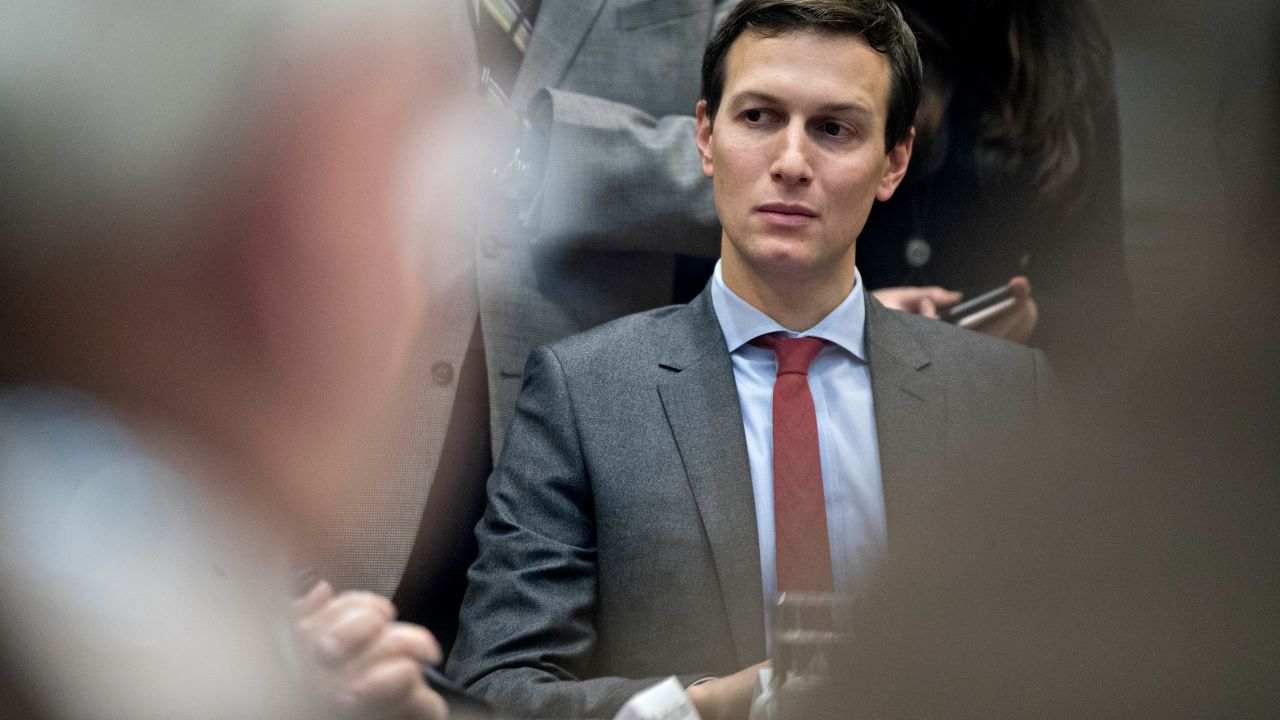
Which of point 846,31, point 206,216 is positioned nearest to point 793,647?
point 206,216

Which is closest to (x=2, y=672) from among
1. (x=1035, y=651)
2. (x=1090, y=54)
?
(x=1035, y=651)

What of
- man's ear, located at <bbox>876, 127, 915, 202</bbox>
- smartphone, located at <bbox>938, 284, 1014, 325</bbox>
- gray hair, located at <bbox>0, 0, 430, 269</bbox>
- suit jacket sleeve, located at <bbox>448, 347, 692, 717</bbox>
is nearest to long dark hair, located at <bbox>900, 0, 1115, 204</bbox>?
smartphone, located at <bbox>938, 284, 1014, 325</bbox>

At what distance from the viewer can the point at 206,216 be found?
461mm

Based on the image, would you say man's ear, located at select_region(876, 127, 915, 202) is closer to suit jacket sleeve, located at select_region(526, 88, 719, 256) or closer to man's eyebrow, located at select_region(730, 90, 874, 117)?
man's eyebrow, located at select_region(730, 90, 874, 117)

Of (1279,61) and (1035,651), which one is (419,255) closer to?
(1035,651)

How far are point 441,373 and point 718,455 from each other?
0.26 meters

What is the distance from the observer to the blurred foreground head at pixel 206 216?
0.43 m

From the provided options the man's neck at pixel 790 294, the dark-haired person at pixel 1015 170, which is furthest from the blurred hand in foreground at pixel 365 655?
the dark-haired person at pixel 1015 170

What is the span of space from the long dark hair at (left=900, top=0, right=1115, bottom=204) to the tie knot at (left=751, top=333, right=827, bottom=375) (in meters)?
0.34

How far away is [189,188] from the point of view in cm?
45

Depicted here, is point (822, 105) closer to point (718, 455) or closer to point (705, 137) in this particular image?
point (705, 137)

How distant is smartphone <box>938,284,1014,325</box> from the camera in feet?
3.70

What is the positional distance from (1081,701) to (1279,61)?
1.02 meters

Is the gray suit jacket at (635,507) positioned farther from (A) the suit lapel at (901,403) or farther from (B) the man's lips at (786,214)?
(B) the man's lips at (786,214)
